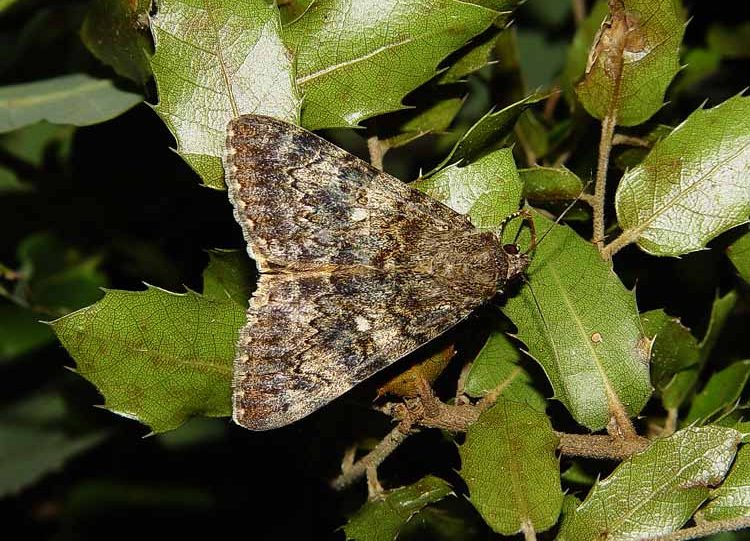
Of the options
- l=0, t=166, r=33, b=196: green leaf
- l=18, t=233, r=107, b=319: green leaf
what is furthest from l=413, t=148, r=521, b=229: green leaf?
l=0, t=166, r=33, b=196: green leaf

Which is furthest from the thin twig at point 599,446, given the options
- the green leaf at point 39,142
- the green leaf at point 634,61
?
the green leaf at point 39,142

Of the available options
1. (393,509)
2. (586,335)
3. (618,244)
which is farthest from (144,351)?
(618,244)

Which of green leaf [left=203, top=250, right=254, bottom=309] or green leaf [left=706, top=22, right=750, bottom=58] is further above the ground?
green leaf [left=706, top=22, right=750, bottom=58]

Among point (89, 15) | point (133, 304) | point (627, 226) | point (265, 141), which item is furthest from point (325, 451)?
point (89, 15)

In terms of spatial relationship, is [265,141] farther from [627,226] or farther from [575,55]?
[575,55]

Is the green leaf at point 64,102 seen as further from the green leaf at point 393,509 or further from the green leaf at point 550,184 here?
the green leaf at point 393,509

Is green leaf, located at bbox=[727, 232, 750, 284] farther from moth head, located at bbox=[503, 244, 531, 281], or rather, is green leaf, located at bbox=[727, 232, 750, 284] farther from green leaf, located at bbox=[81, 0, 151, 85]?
green leaf, located at bbox=[81, 0, 151, 85]

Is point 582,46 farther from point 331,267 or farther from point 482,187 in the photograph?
point 331,267
